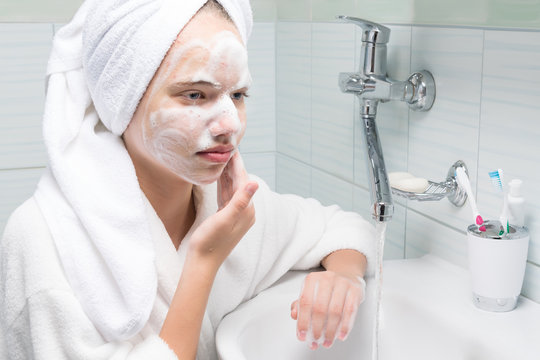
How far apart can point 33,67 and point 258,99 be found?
590 millimetres

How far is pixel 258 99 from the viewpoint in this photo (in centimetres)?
180

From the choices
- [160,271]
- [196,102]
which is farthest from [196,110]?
[160,271]

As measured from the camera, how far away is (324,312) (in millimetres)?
904

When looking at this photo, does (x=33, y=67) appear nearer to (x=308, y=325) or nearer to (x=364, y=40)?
(x=364, y=40)

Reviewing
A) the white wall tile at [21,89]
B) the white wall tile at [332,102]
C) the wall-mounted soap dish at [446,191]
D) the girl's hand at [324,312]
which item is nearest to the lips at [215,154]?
the girl's hand at [324,312]

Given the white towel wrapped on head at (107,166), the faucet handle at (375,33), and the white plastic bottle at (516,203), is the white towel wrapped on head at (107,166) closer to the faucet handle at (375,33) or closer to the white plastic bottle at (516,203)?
the faucet handle at (375,33)

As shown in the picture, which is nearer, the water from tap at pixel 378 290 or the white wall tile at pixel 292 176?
the water from tap at pixel 378 290

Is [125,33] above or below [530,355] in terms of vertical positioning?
above

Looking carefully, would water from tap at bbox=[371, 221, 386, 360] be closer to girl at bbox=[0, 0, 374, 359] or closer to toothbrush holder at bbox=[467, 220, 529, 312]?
girl at bbox=[0, 0, 374, 359]

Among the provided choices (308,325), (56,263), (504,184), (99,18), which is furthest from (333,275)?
(99,18)

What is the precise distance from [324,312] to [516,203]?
309 millimetres

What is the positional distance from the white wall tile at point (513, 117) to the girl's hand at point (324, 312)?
0.89ft

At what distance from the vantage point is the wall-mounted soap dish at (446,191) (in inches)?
40.7

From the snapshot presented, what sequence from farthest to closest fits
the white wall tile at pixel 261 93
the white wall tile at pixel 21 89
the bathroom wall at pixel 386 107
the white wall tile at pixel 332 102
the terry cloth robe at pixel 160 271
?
the white wall tile at pixel 261 93 → the white wall tile at pixel 21 89 → the white wall tile at pixel 332 102 → the bathroom wall at pixel 386 107 → the terry cloth robe at pixel 160 271
